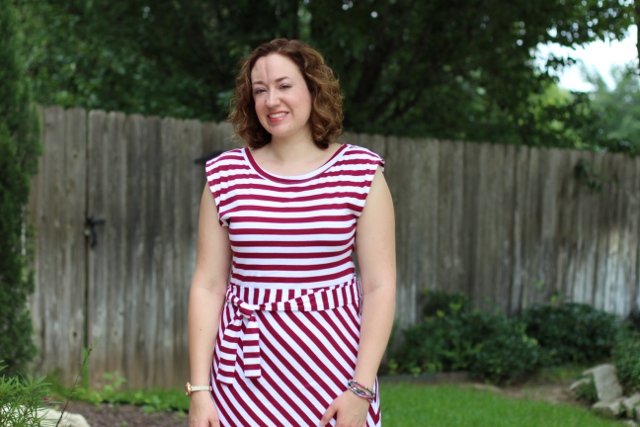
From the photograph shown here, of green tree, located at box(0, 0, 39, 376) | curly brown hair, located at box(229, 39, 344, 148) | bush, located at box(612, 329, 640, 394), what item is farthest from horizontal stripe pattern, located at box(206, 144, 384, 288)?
bush, located at box(612, 329, 640, 394)

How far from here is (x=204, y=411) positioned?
2051mm

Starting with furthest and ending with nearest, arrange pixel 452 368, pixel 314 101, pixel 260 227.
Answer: pixel 452 368 < pixel 314 101 < pixel 260 227

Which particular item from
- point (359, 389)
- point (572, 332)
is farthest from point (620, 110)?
point (359, 389)

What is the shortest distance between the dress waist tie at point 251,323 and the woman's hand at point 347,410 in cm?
22

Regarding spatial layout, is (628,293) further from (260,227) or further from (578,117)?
(260,227)

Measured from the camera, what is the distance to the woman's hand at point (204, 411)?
2045 mm

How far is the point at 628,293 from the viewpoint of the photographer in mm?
8812

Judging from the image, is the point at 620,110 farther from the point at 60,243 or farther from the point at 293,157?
the point at 293,157

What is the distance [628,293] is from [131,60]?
20.8 feet

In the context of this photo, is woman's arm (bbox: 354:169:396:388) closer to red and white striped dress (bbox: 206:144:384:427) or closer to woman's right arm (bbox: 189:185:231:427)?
red and white striped dress (bbox: 206:144:384:427)

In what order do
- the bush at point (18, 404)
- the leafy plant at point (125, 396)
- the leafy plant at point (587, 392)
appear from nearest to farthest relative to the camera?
1. the bush at point (18, 404)
2. the leafy plant at point (125, 396)
3. the leafy plant at point (587, 392)

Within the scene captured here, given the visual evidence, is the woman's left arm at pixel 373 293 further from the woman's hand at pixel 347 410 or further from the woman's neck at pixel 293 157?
the woman's neck at pixel 293 157

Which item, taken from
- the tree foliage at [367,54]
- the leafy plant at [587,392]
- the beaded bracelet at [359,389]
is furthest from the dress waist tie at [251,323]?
the tree foliage at [367,54]

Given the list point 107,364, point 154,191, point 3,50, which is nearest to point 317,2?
point 154,191
